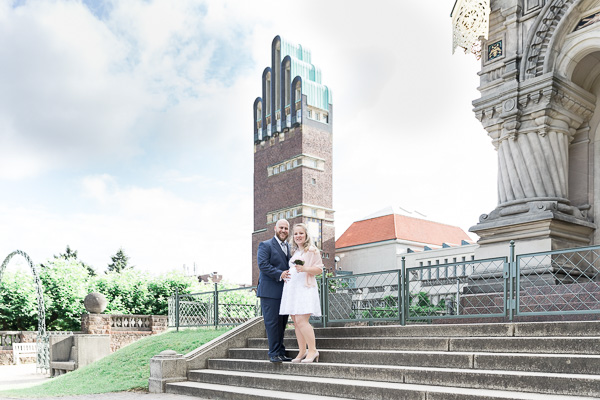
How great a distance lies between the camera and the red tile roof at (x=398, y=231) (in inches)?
2103

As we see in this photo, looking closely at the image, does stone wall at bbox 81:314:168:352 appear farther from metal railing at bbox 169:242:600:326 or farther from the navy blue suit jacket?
the navy blue suit jacket

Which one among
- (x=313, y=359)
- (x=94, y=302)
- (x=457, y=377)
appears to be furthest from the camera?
(x=94, y=302)

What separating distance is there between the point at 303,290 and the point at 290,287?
0.67ft

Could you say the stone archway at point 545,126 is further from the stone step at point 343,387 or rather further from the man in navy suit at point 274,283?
the stone step at point 343,387

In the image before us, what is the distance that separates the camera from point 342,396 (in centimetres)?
712

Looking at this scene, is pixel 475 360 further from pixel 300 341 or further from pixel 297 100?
pixel 297 100

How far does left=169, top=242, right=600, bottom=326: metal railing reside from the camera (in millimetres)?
8867

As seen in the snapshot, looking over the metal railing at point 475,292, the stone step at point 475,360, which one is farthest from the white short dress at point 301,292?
the metal railing at point 475,292

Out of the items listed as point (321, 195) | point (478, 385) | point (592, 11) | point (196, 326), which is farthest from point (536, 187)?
Answer: point (321, 195)

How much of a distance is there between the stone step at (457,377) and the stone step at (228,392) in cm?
50

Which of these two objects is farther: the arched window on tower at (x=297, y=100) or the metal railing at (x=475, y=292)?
the arched window on tower at (x=297, y=100)

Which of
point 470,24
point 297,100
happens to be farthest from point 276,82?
point 470,24

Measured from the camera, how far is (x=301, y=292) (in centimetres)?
798

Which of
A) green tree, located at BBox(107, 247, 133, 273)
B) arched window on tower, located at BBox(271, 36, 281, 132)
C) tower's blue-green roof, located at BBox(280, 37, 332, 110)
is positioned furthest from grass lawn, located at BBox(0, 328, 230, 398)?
green tree, located at BBox(107, 247, 133, 273)
